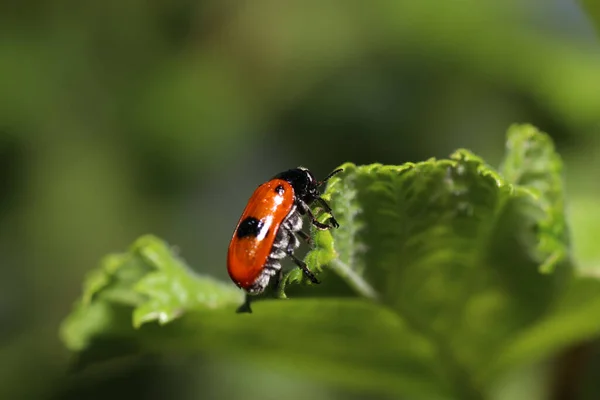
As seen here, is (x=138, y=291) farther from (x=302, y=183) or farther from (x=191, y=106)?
(x=191, y=106)

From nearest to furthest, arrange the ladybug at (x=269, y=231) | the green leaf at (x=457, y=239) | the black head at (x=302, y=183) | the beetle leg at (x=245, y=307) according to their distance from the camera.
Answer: the green leaf at (x=457, y=239) < the beetle leg at (x=245, y=307) < the ladybug at (x=269, y=231) < the black head at (x=302, y=183)

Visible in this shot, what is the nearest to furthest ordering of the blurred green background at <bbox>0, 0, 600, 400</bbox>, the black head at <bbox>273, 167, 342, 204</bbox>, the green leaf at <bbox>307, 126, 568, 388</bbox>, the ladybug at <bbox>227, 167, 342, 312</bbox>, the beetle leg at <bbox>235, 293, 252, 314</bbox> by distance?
the green leaf at <bbox>307, 126, 568, 388</bbox> < the beetle leg at <bbox>235, 293, 252, 314</bbox> < the ladybug at <bbox>227, 167, 342, 312</bbox> < the black head at <bbox>273, 167, 342, 204</bbox> < the blurred green background at <bbox>0, 0, 600, 400</bbox>

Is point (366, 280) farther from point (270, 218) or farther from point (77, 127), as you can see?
point (77, 127)

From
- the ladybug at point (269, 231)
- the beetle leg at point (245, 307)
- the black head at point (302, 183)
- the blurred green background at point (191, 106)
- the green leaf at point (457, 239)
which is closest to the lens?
the green leaf at point (457, 239)

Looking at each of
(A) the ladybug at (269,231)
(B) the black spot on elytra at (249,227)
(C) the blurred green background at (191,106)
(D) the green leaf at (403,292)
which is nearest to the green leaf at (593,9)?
(D) the green leaf at (403,292)

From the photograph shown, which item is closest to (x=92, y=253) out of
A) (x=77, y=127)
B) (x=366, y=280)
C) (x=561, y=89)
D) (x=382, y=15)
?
(x=77, y=127)

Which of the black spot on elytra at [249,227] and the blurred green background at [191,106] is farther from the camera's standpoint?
the blurred green background at [191,106]

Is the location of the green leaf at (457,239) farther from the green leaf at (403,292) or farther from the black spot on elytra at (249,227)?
the black spot on elytra at (249,227)

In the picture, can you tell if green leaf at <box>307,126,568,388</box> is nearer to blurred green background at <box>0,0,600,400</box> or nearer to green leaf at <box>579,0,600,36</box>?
green leaf at <box>579,0,600,36</box>

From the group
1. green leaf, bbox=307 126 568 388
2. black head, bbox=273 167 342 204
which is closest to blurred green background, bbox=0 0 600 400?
black head, bbox=273 167 342 204
